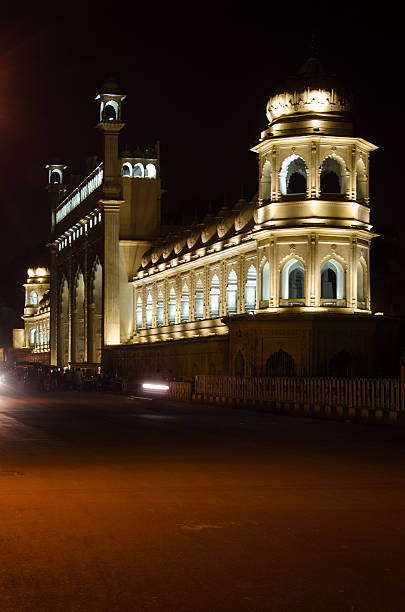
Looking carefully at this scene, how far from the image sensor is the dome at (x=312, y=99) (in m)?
43.0

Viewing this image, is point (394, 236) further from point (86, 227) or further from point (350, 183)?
point (86, 227)

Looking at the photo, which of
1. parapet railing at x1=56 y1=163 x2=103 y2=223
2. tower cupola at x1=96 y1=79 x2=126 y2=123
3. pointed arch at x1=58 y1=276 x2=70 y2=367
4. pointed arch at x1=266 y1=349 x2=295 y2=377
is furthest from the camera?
pointed arch at x1=58 y1=276 x2=70 y2=367

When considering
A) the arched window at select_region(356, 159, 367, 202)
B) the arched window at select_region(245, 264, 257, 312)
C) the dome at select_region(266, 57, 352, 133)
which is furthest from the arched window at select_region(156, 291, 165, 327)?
the dome at select_region(266, 57, 352, 133)

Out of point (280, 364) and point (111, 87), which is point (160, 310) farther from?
point (280, 364)

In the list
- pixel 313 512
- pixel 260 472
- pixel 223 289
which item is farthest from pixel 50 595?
pixel 223 289

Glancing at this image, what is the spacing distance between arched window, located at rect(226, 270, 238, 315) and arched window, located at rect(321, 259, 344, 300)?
734 cm

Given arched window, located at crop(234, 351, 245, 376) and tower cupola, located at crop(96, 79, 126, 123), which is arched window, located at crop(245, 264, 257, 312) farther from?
tower cupola, located at crop(96, 79, 126, 123)

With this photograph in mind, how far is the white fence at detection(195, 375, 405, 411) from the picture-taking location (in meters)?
28.4

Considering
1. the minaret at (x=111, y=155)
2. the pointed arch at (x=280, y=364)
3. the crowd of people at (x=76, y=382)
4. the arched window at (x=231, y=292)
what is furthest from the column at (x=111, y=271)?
the pointed arch at (x=280, y=364)

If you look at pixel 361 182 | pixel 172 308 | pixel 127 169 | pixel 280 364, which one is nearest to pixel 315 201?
pixel 361 182

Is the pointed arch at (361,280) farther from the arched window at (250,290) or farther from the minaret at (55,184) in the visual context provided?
the minaret at (55,184)

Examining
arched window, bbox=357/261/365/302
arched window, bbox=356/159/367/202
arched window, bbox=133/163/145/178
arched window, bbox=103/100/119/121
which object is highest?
arched window, bbox=103/100/119/121

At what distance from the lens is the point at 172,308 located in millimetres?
64125

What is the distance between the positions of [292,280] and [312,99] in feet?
27.8
